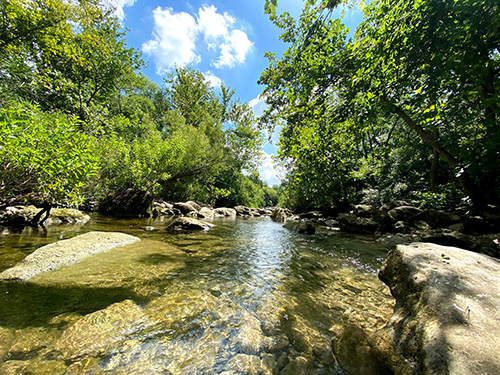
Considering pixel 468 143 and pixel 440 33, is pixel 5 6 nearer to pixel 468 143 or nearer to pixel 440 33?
pixel 440 33

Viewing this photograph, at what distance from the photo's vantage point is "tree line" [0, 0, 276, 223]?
3947 millimetres

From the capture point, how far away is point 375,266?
202 inches

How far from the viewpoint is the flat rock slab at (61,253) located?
3277 mm

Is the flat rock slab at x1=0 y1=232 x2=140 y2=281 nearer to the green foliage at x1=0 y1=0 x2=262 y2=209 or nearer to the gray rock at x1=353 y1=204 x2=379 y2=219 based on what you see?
the green foliage at x1=0 y1=0 x2=262 y2=209

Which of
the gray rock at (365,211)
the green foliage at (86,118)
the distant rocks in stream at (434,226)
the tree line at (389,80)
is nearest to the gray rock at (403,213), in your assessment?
the distant rocks in stream at (434,226)

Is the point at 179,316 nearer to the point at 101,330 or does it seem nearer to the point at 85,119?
the point at 101,330

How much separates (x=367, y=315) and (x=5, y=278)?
221 inches

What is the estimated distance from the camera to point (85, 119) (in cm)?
1200

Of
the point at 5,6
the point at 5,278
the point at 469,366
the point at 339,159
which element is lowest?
the point at 5,278

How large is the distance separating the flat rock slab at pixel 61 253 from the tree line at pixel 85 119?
106 centimetres

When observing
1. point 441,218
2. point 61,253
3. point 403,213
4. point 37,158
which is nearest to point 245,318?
point 61,253

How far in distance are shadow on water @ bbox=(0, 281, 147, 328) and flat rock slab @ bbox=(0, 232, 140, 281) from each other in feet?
1.01

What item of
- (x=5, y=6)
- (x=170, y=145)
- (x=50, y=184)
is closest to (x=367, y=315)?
(x=50, y=184)

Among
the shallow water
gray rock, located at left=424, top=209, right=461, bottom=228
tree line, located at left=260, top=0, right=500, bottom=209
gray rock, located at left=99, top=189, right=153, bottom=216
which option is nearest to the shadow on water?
the shallow water
